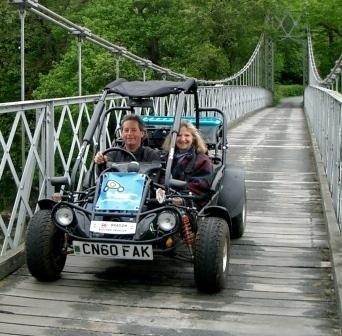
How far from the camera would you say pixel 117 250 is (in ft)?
11.7

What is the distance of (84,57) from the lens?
64.3 ft

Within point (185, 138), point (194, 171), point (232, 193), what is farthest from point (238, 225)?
point (185, 138)

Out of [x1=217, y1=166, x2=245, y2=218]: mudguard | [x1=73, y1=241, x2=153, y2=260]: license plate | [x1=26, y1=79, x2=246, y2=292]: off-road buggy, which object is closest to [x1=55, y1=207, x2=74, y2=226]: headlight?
[x1=26, y1=79, x2=246, y2=292]: off-road buggy

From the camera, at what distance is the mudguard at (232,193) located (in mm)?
4758

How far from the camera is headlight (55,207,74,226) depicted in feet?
12.1

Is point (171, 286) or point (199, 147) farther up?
point (199, 147)

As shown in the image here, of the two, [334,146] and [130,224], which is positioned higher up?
[334,146]

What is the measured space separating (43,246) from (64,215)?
0.21m

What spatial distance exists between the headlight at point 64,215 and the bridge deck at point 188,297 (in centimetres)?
40

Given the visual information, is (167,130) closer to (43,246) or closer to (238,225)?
(238,225)

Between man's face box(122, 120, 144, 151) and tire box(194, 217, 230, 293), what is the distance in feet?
2.97

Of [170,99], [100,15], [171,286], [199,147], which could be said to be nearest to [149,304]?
[171,286]

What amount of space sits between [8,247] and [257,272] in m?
1.61

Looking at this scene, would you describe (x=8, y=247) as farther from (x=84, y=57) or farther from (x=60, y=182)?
(x=84, y=57)
